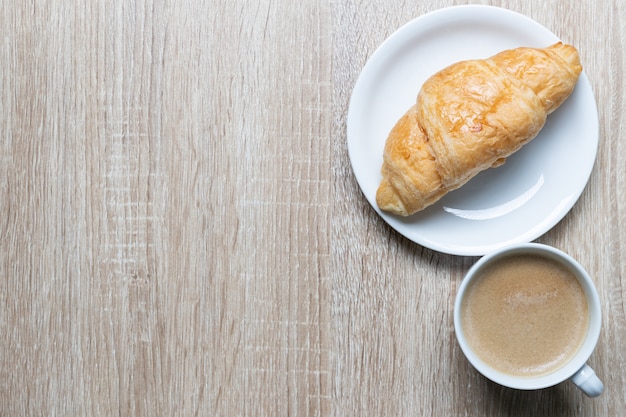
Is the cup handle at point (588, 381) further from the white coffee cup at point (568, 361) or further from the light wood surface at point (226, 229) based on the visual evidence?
the light wood surface at point (226, 229)

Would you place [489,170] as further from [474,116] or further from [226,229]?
[226,229]

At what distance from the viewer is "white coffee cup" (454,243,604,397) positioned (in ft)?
3.19

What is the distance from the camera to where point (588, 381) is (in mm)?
967

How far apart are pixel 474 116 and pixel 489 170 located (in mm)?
152

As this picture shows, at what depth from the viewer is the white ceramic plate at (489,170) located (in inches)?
40.9

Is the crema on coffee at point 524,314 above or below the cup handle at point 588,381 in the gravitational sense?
above

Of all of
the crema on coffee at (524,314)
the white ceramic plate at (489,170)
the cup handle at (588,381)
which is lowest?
the cup handle at (588,381)

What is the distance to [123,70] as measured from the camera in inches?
43.4

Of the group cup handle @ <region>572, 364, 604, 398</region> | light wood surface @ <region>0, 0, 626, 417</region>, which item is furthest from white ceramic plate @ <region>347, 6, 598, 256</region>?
cup handle @ <region>572, 364, 604, 398</region>

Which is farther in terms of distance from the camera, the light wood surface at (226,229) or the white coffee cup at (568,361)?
the light wood surface at (226,229)

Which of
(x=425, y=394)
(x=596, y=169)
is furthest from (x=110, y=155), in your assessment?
(x=596, y=169)

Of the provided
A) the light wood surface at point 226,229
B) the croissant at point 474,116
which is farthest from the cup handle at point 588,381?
the croissant at point 474,116

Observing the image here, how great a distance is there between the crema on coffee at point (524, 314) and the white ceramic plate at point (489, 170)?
61 millimetres

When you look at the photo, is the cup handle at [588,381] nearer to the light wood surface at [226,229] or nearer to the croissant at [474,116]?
the light wood surface at [226,229]
